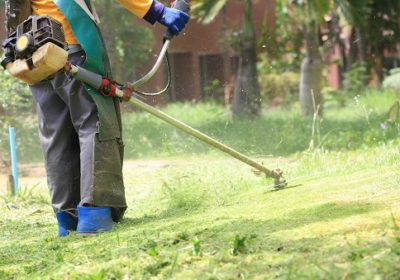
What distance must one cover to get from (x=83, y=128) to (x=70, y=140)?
28 centimetres

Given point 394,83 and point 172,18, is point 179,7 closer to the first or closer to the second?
point 172,18

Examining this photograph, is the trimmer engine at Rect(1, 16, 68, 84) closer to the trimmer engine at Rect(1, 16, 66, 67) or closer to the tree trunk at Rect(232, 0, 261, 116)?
the trimmer engine at Rect(1, 16, 66, 67)

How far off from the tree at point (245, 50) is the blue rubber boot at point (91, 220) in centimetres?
1053

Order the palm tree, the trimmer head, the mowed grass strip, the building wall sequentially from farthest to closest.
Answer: the palm tree
the building wall
the trimmer head
the mowed grass strip

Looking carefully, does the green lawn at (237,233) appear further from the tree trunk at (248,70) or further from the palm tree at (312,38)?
the palm tree at (312,38)

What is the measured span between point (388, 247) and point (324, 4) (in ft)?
42.7

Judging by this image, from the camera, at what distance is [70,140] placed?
577 centimetres

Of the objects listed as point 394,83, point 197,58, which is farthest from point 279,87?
point 197,58

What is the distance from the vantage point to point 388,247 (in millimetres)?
3705

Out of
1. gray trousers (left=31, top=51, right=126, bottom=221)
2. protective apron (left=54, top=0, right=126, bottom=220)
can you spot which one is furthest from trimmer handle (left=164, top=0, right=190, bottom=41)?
gray trousers (left=31, top=51, right=126, bottom=221)

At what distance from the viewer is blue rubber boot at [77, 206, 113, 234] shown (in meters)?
5.37

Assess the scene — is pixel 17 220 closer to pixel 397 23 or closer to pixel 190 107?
pixel 190 107

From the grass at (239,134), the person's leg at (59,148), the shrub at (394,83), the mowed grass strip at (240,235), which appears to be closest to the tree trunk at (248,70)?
the grass at (239,134)

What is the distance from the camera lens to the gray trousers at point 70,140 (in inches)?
216
